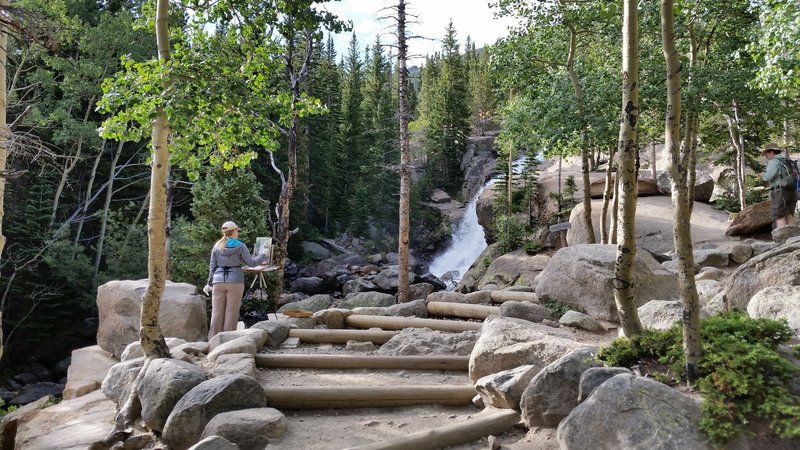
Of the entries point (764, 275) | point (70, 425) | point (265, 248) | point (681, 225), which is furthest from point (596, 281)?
point (70, 425)

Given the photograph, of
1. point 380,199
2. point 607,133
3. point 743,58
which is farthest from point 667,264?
point 380,199

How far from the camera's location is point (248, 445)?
15.7 feet

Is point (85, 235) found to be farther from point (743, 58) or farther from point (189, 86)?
point (743, 58)

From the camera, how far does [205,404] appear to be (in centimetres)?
521

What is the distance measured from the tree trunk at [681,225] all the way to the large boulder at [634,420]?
513 mm

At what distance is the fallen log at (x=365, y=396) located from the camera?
5.73m

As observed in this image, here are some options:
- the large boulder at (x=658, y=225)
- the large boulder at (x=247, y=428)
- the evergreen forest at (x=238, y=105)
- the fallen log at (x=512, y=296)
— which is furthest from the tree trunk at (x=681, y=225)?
the large boulder at (x=658, y=225)

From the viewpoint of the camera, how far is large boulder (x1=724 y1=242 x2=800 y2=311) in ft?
18.9

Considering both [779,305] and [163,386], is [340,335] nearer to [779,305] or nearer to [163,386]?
[163,386]

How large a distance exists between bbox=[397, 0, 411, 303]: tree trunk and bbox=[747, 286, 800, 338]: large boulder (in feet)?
33.3

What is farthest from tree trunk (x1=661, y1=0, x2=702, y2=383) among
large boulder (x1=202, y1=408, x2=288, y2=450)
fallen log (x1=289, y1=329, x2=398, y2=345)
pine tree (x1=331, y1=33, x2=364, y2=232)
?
pine tree (x1=331, y1=33, x2=364, y2=232)

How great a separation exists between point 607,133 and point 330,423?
34.6ft

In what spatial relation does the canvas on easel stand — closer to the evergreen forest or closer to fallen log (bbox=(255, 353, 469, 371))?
the evergreen forest

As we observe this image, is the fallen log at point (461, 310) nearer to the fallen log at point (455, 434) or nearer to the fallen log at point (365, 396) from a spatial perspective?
the fallen log at point (365, 396)
